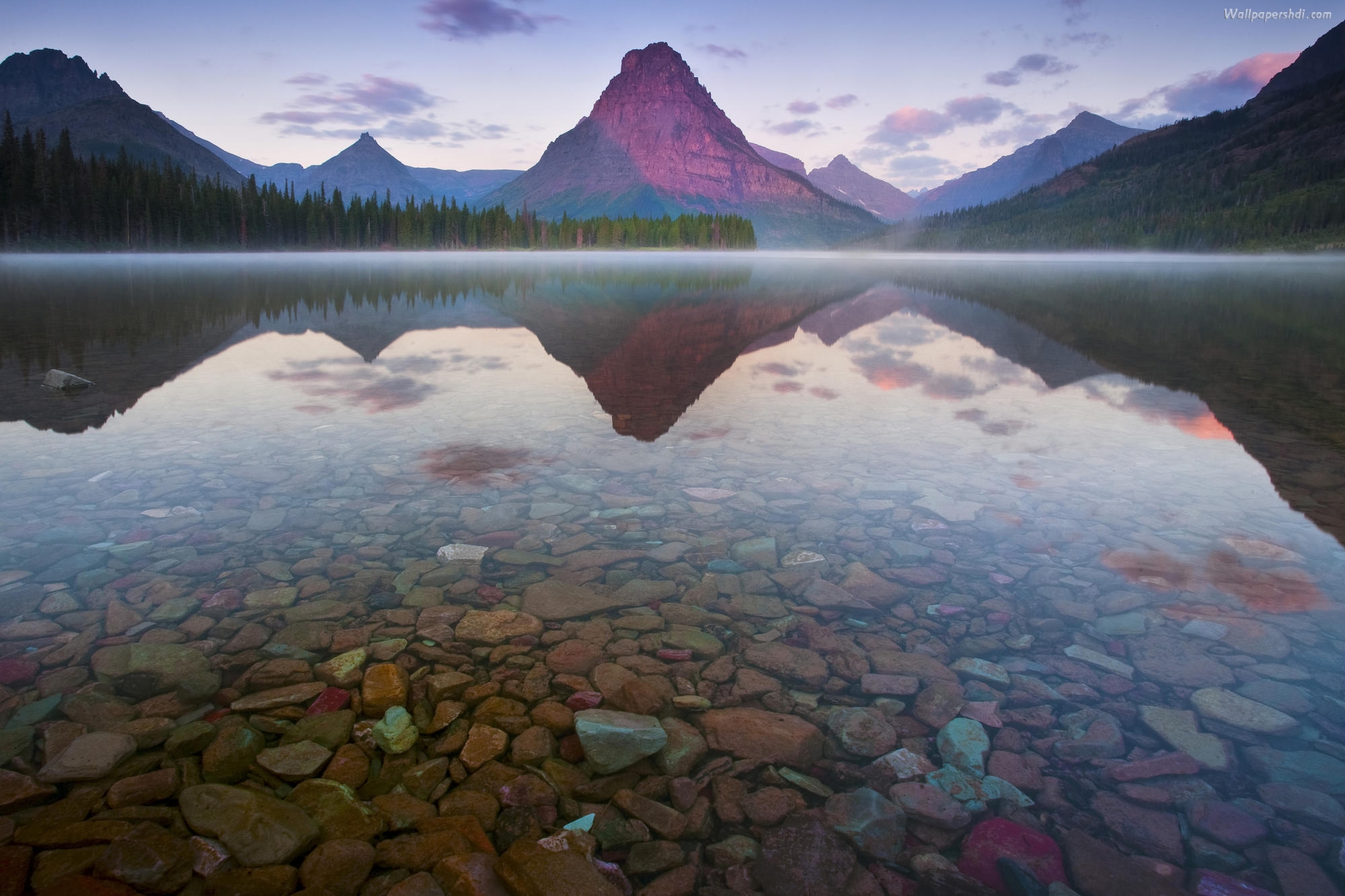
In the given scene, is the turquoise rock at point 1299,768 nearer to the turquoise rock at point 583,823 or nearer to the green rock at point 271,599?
the turquoise rock at point 583,823

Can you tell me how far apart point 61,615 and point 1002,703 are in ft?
28.2

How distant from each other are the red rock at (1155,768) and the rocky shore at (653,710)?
0.07 feet

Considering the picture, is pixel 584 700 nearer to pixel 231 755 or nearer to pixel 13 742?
pixel 231 755

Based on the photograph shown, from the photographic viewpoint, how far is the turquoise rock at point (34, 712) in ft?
17.4

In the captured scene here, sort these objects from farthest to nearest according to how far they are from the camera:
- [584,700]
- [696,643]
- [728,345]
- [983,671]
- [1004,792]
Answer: [728,345] → [696,643] → [983,671] → [584,700] → [1004,792]

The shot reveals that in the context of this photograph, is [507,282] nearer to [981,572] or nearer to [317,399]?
[317,399]

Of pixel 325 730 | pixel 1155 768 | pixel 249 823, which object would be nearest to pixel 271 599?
pixel 325 730

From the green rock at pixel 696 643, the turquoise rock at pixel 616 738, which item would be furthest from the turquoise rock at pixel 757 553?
the turquoise rock at pixel 616 738

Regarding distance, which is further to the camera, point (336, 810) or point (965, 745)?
point (965, 745)

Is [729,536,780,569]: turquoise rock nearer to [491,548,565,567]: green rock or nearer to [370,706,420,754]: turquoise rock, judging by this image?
[491,548,565,567]: green rock

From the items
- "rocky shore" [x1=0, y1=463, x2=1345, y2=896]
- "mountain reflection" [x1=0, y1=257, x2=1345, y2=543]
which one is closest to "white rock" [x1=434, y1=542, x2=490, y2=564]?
"rocky shore" [x1=0, y1=463, x2=1345, y2=896]

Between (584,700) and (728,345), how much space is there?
70.3 ft

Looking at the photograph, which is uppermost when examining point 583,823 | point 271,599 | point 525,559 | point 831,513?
point 831,513

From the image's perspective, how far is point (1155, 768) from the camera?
203 inches
